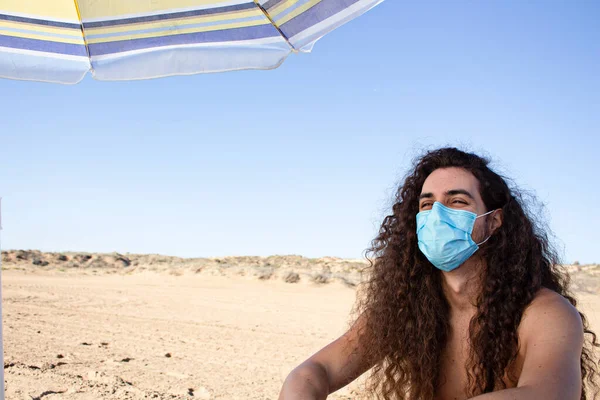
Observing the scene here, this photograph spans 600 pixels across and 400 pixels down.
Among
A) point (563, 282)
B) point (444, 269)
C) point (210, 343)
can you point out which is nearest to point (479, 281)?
point (444, 269)

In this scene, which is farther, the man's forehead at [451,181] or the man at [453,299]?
the man's forehead at [451,181]

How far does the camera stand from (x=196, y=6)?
3.42 m

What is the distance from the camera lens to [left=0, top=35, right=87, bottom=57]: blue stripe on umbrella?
3.56m

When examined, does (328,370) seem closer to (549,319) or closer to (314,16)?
(549,319)

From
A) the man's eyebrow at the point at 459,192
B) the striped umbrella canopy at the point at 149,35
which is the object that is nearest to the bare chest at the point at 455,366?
the man's eyebrow at the point at 459,192

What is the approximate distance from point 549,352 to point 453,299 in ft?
2.46

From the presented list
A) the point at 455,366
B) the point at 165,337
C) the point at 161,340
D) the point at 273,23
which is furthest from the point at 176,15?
the point at 165,337

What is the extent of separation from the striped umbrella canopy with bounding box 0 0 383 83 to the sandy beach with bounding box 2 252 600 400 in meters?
3.25

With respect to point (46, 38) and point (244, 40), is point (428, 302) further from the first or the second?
point (46, 38)

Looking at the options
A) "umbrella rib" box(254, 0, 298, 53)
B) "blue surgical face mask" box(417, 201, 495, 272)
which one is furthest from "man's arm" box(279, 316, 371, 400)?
"umbrella rib" box(254, 0, 298, 53)

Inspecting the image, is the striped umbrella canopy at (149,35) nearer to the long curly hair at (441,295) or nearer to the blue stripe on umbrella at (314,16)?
the blue stripe on umbrella at (314,16)

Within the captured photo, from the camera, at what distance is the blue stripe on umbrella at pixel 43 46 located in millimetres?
3558

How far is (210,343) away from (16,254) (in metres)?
27.6

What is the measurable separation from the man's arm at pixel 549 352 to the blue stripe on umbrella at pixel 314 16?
177 cm
